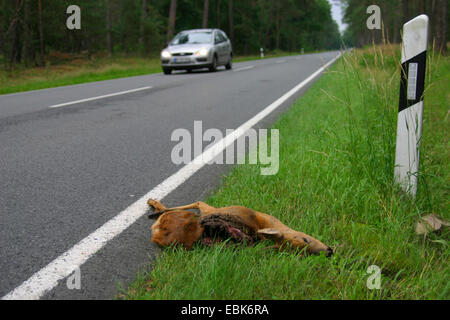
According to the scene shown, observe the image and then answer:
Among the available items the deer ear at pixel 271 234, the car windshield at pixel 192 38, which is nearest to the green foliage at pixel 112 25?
the car windshield at pixel 192 38

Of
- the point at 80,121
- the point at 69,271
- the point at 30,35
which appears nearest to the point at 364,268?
the point at 69,271

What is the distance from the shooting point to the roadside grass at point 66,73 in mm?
13004

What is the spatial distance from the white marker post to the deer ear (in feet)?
3.32

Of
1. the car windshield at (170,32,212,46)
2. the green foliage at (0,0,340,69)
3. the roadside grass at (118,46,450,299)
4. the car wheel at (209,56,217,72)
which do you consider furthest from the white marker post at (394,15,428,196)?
the car windshield at (170,32,212,46)

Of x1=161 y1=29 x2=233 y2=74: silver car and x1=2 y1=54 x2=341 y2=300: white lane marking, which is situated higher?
x1=161 y1=29 x2=233 y2=74: silver car

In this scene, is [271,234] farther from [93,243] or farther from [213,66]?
[213,66]

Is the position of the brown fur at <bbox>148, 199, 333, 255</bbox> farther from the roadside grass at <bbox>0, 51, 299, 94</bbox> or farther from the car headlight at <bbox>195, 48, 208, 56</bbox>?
the car headlight at <bbox>195, 48, 208, 56</bbox>

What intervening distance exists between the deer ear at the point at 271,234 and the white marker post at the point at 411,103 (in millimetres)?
1012

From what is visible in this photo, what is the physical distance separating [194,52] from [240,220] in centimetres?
1409

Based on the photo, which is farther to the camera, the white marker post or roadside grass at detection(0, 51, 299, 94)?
roadside grass at detection(0, 51, 299, 94)

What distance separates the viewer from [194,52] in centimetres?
1570

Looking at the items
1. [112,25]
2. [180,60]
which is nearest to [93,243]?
[180,60]

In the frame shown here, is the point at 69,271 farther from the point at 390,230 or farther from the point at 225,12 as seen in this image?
the point at 225,12

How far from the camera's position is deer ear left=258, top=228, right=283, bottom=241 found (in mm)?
2184
